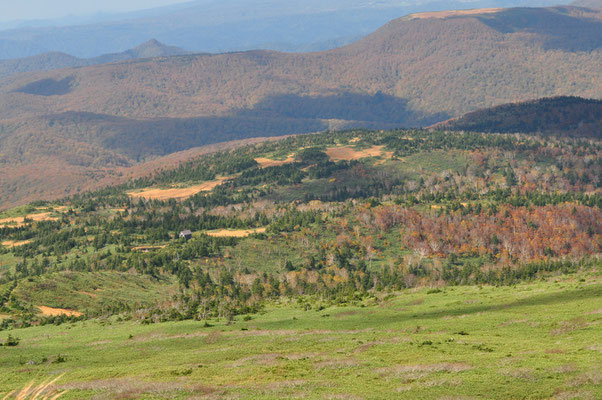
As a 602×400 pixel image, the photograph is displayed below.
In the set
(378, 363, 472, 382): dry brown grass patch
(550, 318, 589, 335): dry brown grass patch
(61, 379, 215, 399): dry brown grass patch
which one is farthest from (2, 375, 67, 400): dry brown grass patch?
(550, 318, 589, 335): dry brown grass patch

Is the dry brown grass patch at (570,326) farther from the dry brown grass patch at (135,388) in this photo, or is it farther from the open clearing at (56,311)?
the open clearing at (56,311)

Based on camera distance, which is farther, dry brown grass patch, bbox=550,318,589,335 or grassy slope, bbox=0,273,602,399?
dry brown grass patch, bbox=550,318,589,335

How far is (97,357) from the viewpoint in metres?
91.5

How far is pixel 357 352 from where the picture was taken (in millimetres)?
81500

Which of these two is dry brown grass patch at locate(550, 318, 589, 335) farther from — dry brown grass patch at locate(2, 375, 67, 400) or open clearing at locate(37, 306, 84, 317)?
open clearing at locate(37, 306, 84, 317)

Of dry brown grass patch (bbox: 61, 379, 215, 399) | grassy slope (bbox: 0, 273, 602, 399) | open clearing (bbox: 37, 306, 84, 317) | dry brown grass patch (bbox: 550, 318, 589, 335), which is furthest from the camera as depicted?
open clearing (bbox: 37, 306, 84, 317)

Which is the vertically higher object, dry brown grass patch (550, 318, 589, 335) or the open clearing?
dry brown grass patch (550, 318, 589, 335)

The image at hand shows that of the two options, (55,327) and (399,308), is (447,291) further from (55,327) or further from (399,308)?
(55,327)

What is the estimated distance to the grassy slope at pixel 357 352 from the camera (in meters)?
60.2

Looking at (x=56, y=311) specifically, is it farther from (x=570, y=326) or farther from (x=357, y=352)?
(x=570, y=326)

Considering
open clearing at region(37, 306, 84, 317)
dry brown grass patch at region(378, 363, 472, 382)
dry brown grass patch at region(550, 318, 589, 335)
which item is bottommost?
open clearing at region(37, 306, 84, 317)

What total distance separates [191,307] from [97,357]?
5138cm

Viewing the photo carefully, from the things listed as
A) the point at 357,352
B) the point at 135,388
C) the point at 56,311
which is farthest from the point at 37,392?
the point at 56,311

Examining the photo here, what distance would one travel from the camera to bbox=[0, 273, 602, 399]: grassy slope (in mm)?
60188
